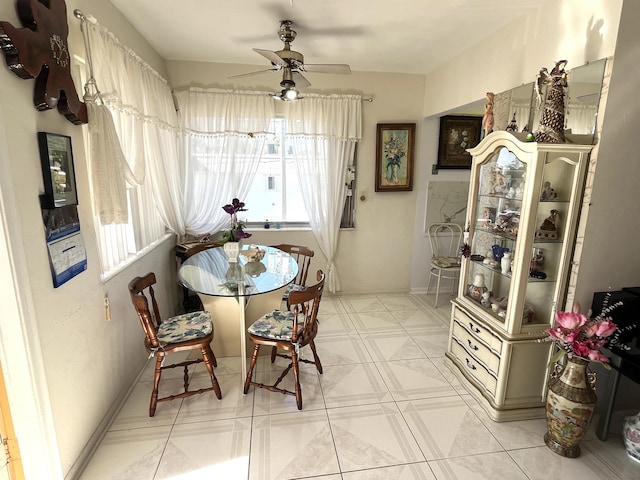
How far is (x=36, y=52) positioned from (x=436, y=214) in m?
3.91

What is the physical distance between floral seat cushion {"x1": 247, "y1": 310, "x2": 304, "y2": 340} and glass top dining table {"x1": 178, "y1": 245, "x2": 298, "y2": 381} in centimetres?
12

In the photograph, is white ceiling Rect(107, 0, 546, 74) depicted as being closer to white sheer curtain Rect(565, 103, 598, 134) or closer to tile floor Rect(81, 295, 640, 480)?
white sheer curtain Rect(565, 103, 598, 134)

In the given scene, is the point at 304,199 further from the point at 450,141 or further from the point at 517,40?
the point at 517,40

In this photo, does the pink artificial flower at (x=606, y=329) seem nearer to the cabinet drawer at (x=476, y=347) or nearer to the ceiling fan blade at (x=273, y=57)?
the cabinet drawer at (x=476, y=347)

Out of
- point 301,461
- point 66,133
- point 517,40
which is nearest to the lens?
point 66,133

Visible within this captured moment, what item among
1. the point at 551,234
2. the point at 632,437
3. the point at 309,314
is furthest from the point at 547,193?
the point at 309,314

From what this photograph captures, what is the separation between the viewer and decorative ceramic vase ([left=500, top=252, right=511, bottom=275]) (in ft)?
7.41

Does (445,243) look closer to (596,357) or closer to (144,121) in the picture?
(596,357)

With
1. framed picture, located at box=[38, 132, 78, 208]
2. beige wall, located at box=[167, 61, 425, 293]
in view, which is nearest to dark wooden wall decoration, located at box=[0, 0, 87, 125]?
framed picture, located at box=[38, 132, 78, 208]

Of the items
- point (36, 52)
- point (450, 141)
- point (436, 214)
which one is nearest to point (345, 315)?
point (436, 214)

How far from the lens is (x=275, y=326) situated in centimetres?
236

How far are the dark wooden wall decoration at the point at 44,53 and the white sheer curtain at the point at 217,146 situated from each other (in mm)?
1884

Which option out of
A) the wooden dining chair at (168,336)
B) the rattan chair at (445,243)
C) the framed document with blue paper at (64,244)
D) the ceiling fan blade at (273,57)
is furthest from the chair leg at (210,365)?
the rattan chair at (445,243)

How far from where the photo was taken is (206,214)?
3.73 metres
